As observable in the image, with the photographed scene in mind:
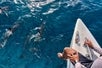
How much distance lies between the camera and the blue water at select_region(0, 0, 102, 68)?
9016mm

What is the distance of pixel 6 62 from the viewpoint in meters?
9.37

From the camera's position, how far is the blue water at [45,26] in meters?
9.02

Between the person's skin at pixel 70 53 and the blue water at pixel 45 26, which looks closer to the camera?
the person's skin at pixel 70 53

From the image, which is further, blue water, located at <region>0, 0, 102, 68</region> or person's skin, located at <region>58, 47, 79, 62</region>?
blue water, located at <region>0, 0, 102, 68</region>

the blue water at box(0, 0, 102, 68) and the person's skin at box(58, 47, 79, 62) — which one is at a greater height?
the person's skin at box(58, 47, 79, 62)

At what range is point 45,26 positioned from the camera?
31.7ft

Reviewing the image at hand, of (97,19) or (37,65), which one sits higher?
(97,19)

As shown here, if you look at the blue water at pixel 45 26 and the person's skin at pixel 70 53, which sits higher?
the person's skin at pixel 70 53

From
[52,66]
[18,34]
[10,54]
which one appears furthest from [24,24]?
[52,66]

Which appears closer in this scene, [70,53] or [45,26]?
[70,53]

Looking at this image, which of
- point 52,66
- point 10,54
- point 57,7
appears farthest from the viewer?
point 57,7

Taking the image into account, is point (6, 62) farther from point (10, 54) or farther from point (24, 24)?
point (24, 24)

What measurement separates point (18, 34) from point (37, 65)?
1264mm

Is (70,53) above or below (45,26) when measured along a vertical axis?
above
